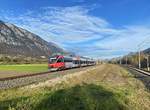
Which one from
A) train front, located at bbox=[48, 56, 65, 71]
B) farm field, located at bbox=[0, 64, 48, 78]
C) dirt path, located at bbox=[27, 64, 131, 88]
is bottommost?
farm field, located at bbox=[0, 64, 48, 78]

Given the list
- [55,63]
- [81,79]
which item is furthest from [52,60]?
[81,79]

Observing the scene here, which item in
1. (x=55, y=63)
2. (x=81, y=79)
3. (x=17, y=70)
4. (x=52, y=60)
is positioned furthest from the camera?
(x=17, y=70)

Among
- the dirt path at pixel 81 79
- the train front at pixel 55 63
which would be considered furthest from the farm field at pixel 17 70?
the dirt path at pixel 81 79

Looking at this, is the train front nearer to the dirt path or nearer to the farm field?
the farm field

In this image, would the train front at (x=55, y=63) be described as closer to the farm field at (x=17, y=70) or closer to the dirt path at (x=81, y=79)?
the farm field at (x=17, y=70)

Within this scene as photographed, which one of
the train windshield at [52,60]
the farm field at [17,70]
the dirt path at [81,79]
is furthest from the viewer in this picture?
the train windshield at [52,60]

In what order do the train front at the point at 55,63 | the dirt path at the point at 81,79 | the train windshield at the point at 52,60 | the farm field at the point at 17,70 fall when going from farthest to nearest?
the train windshield at the point at 52,60 → the train front at the point at 55,63 → the farm field at the point at 17,70 → the dirt path at the point at 81,79

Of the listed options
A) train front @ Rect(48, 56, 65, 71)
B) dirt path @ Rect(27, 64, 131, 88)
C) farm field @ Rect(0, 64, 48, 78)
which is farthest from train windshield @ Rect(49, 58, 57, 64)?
dirt path @ Rect(27, 64, 131, 88)

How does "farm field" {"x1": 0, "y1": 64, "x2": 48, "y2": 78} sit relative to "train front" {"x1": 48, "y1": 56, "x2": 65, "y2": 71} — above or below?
below

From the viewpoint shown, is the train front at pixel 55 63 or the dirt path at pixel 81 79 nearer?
the dirt path at pixel 81 79

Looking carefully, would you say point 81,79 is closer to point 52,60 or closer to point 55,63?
point 55,63

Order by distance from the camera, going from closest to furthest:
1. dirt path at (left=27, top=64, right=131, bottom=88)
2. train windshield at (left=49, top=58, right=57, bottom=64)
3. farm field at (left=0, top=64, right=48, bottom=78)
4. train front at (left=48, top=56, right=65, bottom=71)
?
1. dirt path at (left=27, top=64, right=131, bottom=88)
2. farm field at (left=0, top=64, right=48, bottom=78)
3. train front at (left=48, top=56, right=65, bottom=71)
4. train windshield at (left=49, top=58, right=57, bottom=64)

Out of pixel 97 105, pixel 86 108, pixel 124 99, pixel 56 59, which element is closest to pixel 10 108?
pixel 86 108

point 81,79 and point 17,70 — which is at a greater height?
point 81,79
